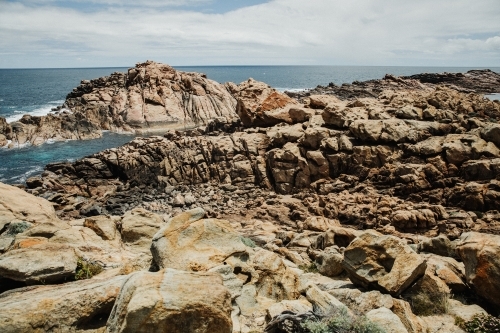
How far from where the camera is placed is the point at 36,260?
948 centimetres

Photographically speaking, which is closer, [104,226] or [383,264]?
[383,264]

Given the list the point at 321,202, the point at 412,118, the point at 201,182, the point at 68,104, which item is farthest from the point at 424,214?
the point at 68,104

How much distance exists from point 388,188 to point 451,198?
4419 mm

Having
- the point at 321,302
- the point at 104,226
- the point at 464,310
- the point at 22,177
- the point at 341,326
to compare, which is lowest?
the point at 22,177

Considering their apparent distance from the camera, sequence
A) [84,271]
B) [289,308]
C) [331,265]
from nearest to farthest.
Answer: [289,308] → [84,271] → [331,265]

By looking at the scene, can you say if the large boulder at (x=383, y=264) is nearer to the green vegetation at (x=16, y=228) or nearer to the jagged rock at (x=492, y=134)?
the green vegetation at (x=16, y=228)

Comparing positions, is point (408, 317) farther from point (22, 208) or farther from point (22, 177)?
point (22, 177)

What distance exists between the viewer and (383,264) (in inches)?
440

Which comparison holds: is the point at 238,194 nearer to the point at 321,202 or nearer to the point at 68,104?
the point at 321,202

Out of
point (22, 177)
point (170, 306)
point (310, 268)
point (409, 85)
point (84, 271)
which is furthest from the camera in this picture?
point (409, 85)

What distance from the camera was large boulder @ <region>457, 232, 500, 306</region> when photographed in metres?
10.6

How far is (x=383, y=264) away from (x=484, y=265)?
118 inches

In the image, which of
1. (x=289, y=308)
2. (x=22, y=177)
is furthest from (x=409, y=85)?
(x=289, y=308)

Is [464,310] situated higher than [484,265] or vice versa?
[484,265]
